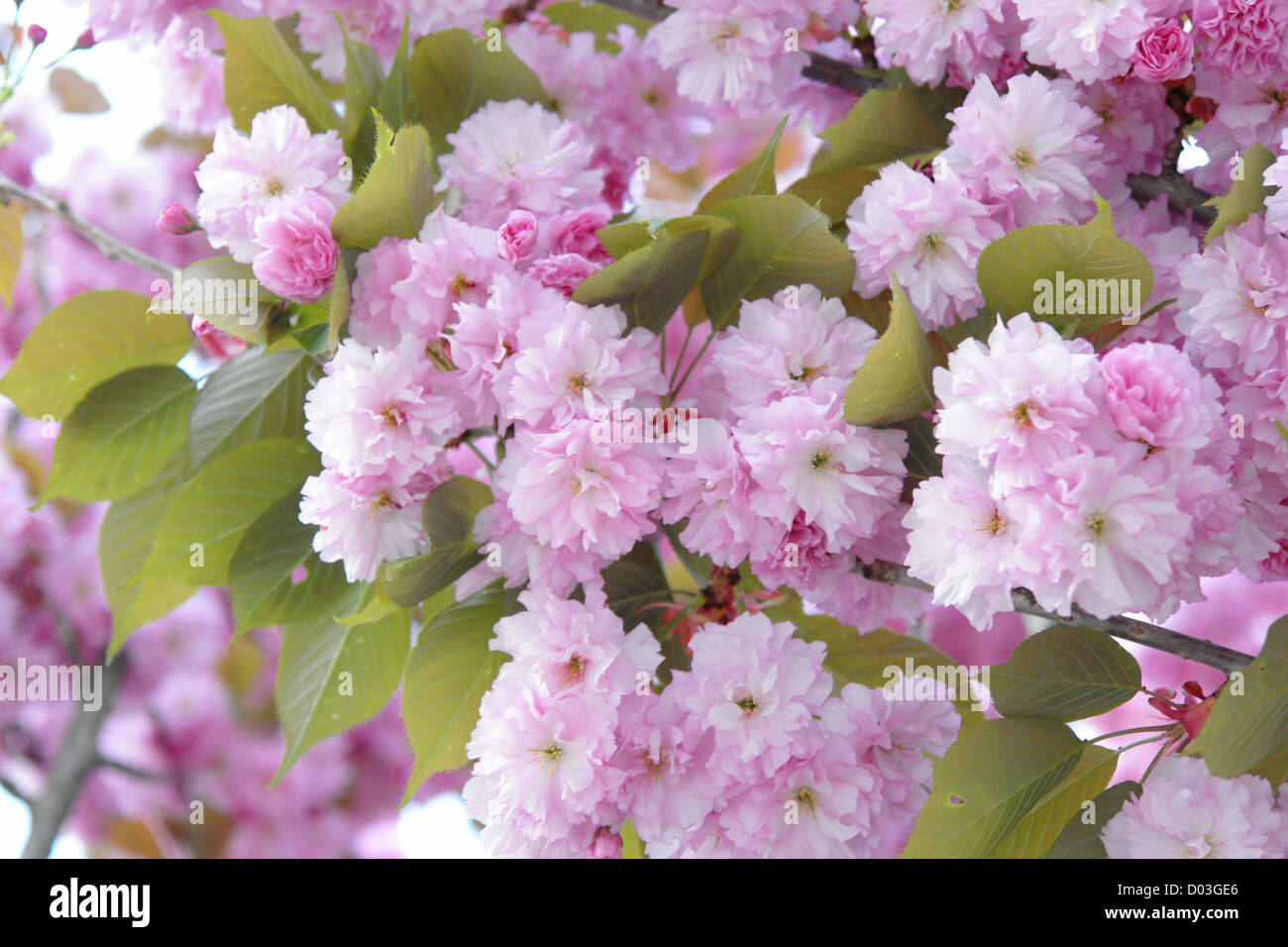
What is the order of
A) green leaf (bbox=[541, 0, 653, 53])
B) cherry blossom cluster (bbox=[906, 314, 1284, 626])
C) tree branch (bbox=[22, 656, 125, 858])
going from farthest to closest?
tree branch (bbox=[22, 656, 125, 858])
green leaf (bbox=[541, 0, 653, 53])
cherry blossom cluster (bbox=[906, 314, 1284, 626])

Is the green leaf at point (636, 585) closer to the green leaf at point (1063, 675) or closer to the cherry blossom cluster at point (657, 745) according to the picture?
the cherry blossom cluster at point (657, 745)

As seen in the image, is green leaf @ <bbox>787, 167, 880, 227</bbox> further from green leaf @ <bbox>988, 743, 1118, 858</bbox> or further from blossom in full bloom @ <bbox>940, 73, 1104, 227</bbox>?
green leaf @ <bbox>988, 743, 1118, 858</bbox>

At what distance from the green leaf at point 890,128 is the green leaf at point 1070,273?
0.52 feet

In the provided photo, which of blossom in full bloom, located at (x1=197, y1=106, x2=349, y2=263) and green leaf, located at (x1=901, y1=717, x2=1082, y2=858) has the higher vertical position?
blossom in full bloom, located at (x1=197, y1=106, x2=349, y2=263)

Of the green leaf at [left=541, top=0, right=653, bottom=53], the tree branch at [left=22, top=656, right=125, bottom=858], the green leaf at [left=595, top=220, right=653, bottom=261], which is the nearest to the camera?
the green leaf at [left=595, top=220, right=653, bottom=261]

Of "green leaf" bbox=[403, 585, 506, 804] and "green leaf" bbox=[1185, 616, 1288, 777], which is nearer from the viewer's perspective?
"green leaf" bbox=[1185, 616, 1288, 777]

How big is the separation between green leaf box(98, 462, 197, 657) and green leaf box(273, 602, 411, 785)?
10cm

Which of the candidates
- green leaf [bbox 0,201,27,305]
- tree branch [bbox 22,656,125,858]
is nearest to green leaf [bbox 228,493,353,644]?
green leaf [bbox 0,201,27,305]

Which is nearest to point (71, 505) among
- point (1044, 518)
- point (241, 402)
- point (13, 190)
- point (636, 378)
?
point (13, 190)

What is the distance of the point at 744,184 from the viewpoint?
0.57 metres

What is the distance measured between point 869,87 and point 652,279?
285 mm

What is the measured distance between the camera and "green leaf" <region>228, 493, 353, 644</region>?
1.94 feet

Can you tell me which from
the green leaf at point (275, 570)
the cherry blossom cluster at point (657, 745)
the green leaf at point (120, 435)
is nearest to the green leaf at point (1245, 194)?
the cherry blossom cluster at point (657, 745)

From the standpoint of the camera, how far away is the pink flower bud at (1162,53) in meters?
0.54
